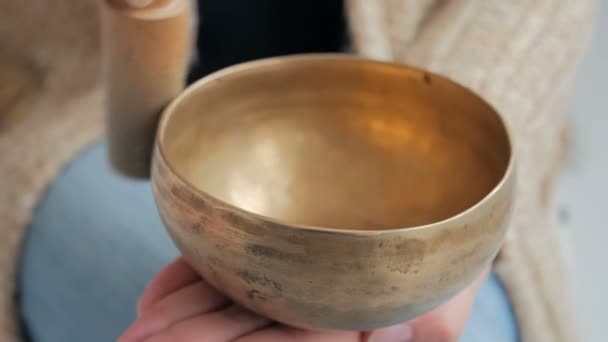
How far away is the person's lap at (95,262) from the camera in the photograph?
0.50 metres

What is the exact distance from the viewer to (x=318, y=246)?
0.28 meters

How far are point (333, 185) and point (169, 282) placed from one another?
144 mm

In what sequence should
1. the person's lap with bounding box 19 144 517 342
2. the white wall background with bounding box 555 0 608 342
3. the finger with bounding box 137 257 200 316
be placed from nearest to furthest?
the finger with bounding box 137 257 200 316
the person's lap with bounding box 19 144 517 342
the white wall background with bounding box 555 0 608 342

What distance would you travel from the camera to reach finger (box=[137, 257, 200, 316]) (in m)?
0.39

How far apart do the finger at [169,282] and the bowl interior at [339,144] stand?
2.2 inches

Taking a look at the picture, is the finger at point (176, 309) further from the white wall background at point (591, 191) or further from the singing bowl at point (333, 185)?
the white wall background at point (591, 191)

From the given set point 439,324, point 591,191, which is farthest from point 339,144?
point 591,191

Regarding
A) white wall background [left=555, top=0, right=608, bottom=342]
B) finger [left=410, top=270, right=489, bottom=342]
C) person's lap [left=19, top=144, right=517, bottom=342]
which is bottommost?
white wall background [left=555, top=0, right=608, bottom=342]

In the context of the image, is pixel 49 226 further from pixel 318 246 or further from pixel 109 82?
pixel 318 246

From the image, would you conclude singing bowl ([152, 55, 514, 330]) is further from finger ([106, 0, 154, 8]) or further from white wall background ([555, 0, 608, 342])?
white wall background ([555, 0, 608, 342])

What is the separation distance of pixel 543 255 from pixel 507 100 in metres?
0.15

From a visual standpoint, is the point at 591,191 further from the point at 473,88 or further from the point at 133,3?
the point at 133,3

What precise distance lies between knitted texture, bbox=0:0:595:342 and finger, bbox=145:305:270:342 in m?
0.27

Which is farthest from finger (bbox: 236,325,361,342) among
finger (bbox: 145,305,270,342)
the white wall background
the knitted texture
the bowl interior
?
the white wall background
